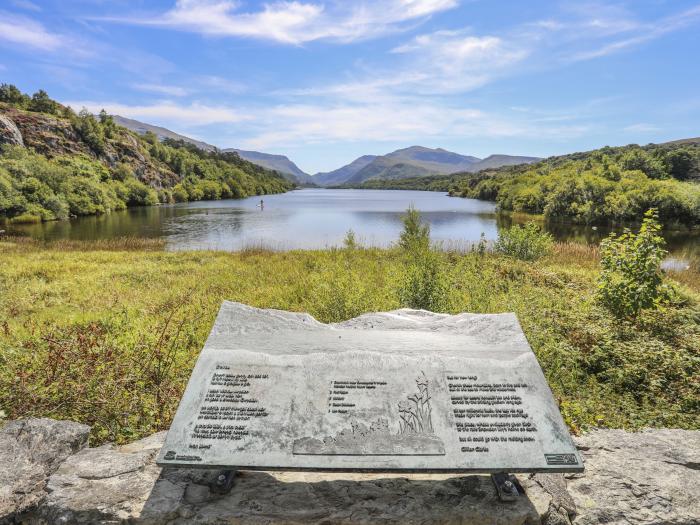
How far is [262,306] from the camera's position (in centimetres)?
1091

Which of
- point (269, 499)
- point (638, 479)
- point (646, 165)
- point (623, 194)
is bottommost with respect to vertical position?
point (638, 479)

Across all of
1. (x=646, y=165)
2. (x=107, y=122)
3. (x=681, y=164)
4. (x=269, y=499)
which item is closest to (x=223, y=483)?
(x=269, y=499)

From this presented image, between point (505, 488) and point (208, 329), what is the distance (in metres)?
7.08

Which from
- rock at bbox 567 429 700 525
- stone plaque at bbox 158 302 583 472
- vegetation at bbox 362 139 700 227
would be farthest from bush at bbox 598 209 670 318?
vegetation at bbox 362 139 700 227

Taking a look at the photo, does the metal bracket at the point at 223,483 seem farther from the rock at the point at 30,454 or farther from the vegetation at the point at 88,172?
the vegetation at the point at 88,172

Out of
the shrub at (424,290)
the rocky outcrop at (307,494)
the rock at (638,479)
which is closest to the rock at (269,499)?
the rocky outcrop at (307,494)

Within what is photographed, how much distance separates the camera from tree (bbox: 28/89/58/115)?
343ft

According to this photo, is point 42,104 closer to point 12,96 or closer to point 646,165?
point 12,96

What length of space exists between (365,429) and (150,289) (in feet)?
38.4

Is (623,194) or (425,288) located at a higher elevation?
(623,194)

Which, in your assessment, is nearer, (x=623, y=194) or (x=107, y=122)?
(x=623, y=194)

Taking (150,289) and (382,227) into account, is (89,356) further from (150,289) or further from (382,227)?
(382,227)

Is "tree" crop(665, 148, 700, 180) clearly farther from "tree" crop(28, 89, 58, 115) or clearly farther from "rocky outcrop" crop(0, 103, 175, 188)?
"tree" crop(28, 89, 58, 115)

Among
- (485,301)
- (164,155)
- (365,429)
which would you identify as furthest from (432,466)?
(164,155)
